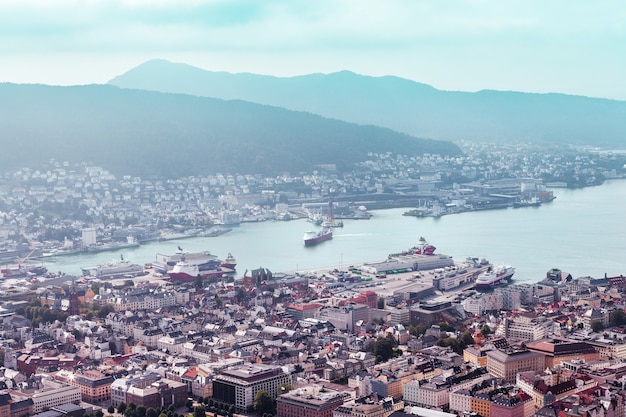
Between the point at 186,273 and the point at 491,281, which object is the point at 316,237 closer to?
the point at 186,273

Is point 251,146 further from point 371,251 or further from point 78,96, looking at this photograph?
point 371,251

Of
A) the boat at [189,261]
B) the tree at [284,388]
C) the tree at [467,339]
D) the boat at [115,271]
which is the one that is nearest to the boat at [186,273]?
the boat at [189,261]

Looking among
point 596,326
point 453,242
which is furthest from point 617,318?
point 453,242

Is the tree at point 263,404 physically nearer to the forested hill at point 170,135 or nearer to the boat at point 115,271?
the boat at point 115,271

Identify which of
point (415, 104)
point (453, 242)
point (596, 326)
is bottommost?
point (453, 242)

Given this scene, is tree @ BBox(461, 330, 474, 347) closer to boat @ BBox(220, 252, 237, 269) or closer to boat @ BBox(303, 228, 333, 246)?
boat @ BBox(220, 252, 237, 269)
